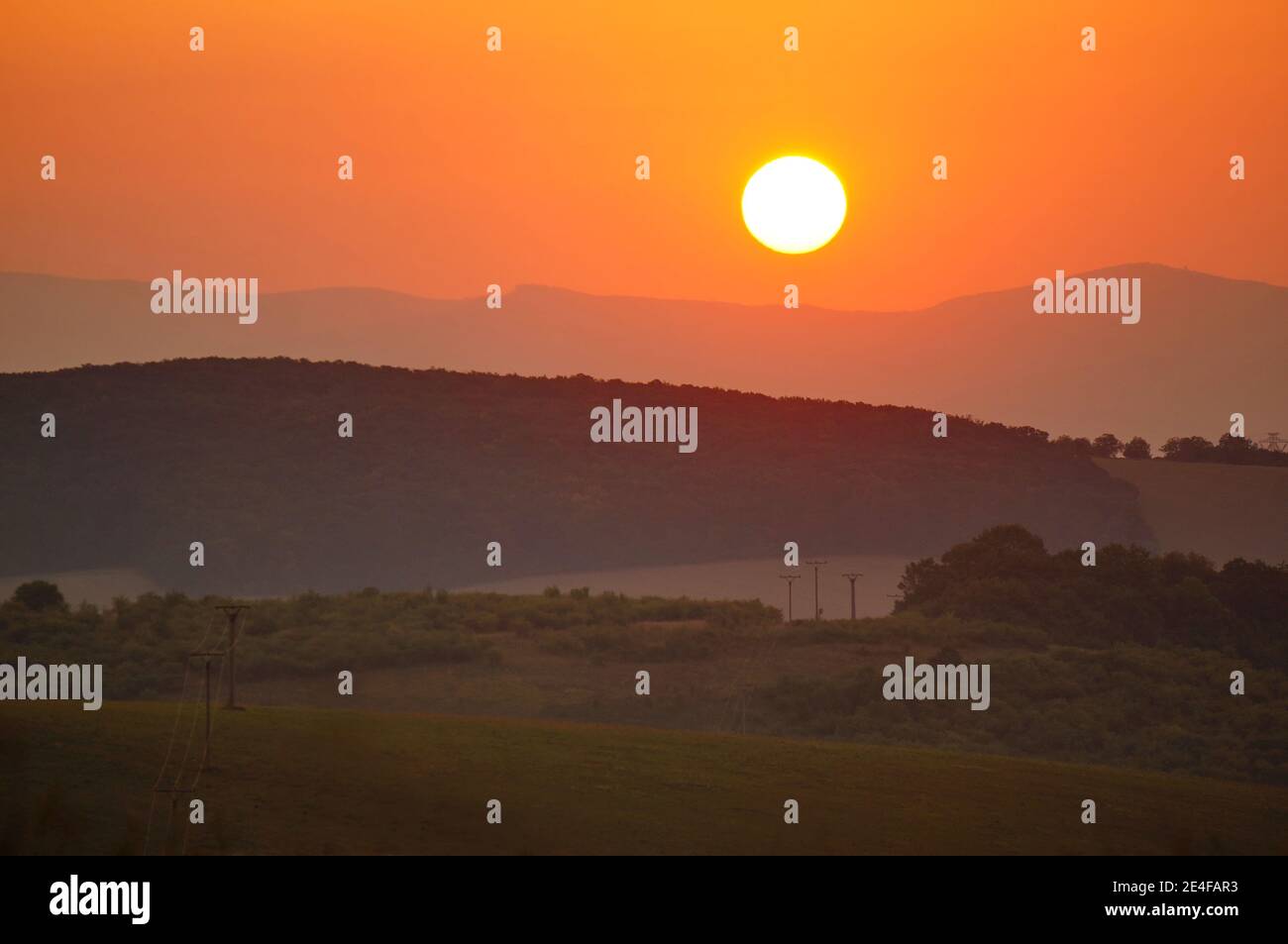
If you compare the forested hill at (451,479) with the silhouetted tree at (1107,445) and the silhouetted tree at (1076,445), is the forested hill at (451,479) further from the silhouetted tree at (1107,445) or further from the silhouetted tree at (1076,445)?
the silhouetted tree at (1107,445)

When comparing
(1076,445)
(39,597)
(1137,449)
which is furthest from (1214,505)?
(39,597)

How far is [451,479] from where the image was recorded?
107688mm

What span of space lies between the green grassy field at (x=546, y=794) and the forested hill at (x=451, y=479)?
63.0 metres

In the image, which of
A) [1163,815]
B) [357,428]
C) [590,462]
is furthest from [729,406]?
[1163,815]

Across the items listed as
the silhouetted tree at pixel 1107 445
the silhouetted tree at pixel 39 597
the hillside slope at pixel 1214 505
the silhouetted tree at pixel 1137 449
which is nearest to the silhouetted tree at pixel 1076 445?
the hillside slope at pixel 1214 505

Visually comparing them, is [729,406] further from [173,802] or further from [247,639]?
[173,802]

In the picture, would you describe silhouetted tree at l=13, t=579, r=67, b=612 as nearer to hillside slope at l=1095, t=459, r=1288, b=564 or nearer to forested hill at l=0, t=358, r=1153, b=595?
forested hill at l=0, t=358, r=1153, b=595

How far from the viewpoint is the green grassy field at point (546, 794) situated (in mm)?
22078

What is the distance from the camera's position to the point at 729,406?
400 ft

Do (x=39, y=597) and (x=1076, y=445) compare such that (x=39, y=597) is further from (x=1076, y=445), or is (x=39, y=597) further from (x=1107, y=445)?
(x=1107, y=445)

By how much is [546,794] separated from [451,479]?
8239cm

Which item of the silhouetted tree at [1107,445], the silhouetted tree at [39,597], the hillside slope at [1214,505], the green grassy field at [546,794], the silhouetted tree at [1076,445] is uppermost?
the silhouetted tree at [1107,445]

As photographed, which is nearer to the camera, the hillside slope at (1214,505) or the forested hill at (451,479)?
the forested hill at (451,479)
